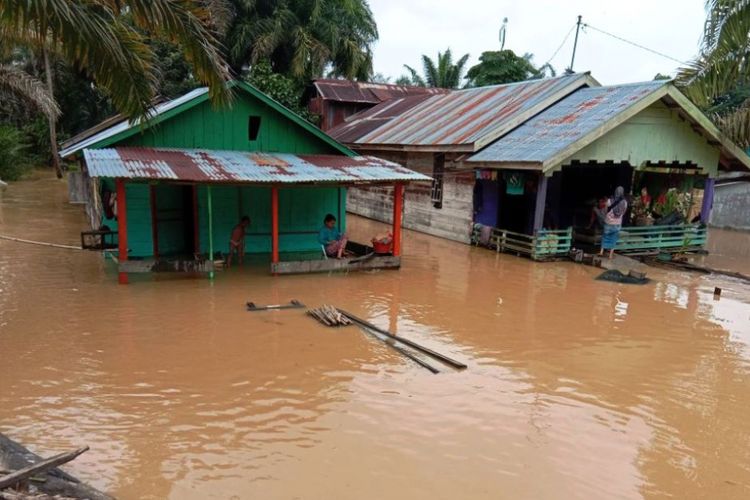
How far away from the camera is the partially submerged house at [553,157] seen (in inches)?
562

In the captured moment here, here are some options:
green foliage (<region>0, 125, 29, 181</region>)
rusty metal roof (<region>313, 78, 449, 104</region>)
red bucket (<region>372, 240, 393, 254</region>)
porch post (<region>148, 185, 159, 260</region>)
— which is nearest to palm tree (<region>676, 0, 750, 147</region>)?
red bucket (<region>372, 240, 393, 254</region>)

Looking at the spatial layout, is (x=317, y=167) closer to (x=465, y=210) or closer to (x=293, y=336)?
(x=293, y=336)

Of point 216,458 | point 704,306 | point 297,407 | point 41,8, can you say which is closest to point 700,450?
point 297,407

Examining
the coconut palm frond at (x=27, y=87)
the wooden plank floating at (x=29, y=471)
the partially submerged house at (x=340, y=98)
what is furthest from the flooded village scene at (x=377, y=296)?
the partially submerged house at (x=340, y=98)

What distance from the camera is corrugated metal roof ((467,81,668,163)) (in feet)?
45.2

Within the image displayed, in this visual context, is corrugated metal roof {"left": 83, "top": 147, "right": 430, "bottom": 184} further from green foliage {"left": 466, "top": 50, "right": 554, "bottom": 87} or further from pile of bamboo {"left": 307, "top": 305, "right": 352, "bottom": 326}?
green foliage {"left": 466, "top": 50, "right": 554, "bottom": 87}

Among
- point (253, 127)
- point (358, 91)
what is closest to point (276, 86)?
point (358, 91)

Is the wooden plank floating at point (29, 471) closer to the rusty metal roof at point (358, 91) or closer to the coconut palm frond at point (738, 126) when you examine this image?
the coconut palm frond at point (738, 126)

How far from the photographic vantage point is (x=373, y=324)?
897cm

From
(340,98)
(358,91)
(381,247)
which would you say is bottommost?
(381,247)

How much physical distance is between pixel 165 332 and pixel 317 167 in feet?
17.6

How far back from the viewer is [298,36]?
99.3 ft

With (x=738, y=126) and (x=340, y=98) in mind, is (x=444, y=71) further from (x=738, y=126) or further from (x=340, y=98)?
(x=738, y=126)

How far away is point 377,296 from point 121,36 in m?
5.91
